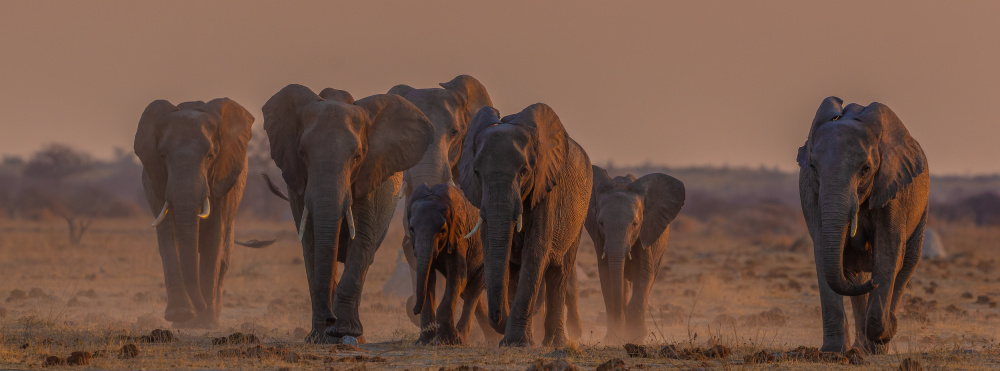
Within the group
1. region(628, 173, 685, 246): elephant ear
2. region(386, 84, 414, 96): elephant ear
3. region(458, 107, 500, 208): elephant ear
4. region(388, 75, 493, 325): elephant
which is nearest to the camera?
region(458, 107, 500, 208): elephant ear

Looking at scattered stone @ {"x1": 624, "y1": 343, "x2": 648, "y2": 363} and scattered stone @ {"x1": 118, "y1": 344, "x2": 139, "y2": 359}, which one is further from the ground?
scattered stone @ {"x1": 118, "y1": 344, "x2": 139, "y2": 359}

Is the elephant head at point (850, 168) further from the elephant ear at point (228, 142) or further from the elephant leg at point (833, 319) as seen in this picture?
the elephant ear at point (228, 142)

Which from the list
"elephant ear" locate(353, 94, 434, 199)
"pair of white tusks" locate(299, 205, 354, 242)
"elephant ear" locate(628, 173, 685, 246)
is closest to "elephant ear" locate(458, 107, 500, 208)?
"elephant ear" locate(353, 94, 434, 199)

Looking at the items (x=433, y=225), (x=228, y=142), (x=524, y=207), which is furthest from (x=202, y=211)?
(x=524, y=207)

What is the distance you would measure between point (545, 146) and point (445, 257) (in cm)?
160

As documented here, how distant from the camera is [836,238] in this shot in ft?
37.7

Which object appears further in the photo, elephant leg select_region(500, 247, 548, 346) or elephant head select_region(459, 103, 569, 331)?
elephant leg select_region(500, 247, 548, 346)

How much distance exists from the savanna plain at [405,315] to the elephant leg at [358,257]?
0.38 meters

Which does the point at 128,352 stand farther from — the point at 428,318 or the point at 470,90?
the point at 470,90

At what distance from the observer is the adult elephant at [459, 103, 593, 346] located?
460 inches

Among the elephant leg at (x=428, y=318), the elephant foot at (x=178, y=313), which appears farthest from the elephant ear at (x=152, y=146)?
the elephant leg at (x=428, y=318)

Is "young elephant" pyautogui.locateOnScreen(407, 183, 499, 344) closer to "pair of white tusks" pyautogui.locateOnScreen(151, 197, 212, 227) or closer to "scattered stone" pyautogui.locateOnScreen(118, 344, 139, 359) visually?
"scattered stone" pyautogui.locateOnScreen(118, 344, 139, 359)

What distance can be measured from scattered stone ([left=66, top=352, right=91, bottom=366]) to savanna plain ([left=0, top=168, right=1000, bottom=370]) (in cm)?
6

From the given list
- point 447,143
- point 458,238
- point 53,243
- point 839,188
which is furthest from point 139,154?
point 53,243
